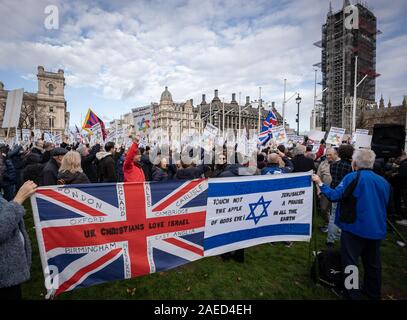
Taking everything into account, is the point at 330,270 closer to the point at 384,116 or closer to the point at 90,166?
the point at 90,166

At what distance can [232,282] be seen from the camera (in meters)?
4.05

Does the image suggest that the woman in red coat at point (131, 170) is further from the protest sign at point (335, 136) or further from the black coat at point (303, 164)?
the protest sign at point (335, 136)

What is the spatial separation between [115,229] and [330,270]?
3369 millimetres

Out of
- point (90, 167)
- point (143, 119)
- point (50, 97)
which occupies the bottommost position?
point (90, 167)

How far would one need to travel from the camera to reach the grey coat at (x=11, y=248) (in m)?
2.07

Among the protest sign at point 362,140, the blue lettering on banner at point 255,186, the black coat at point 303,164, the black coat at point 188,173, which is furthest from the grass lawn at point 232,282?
the protest sign at point 362,140

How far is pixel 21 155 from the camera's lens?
8844 millimetres

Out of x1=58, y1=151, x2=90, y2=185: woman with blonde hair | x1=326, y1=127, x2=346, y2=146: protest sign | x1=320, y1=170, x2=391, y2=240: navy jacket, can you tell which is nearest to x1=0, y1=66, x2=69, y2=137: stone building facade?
x1=326, y1=127, x2=346, y2=146: protest sign

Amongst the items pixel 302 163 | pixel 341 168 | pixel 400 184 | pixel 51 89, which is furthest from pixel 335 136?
pixel 51 89

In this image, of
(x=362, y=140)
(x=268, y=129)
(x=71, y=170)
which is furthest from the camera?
(x=268, y=129)

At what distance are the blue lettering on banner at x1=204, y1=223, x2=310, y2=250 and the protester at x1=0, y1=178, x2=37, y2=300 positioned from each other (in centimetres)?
236

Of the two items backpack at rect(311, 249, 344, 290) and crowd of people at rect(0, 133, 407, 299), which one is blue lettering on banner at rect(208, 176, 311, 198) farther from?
backpack at rect(311, 249, 344, 290)

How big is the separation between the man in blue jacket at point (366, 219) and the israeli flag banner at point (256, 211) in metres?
0.85
